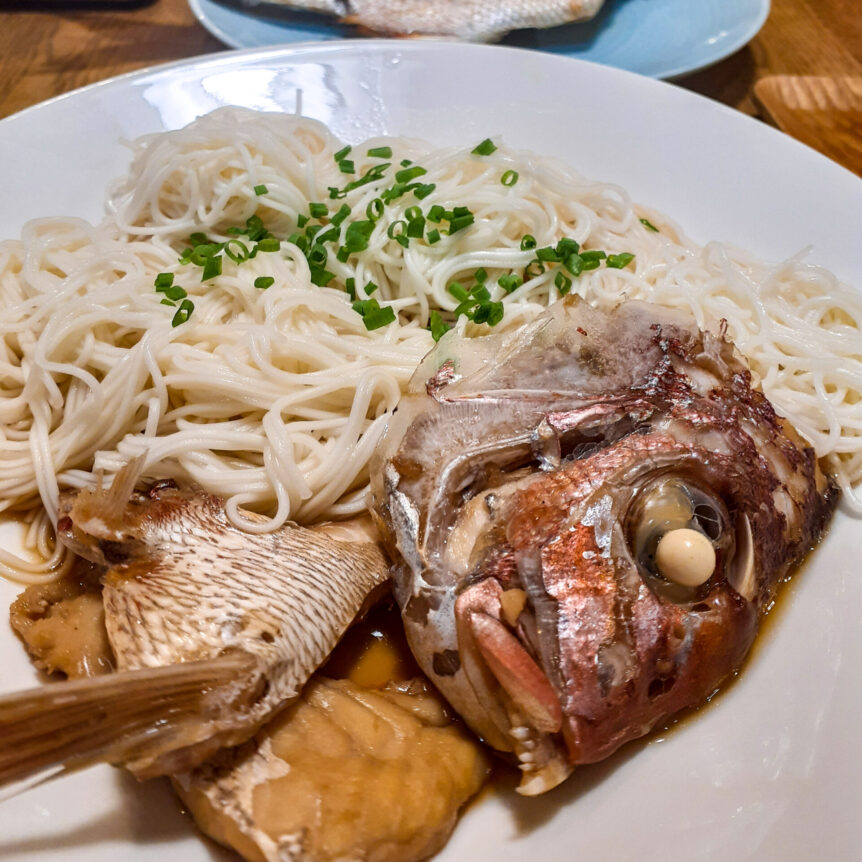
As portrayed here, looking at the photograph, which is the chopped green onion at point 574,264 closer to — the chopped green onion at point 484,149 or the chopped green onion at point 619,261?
the chopped green onion at point 619,261

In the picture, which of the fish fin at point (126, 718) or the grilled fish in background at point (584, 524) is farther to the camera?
the grilled fish in background at point (584, 524)

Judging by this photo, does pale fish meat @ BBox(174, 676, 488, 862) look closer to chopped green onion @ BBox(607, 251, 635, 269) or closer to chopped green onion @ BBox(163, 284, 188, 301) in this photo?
chopped green onion @ BBox(163, 284, 188, 301)

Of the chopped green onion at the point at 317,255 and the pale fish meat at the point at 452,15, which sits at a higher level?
the pale fish meat at the point at 452,15

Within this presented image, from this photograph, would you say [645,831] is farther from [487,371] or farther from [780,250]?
[780,250]

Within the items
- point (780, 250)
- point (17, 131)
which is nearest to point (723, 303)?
point (780, 250)

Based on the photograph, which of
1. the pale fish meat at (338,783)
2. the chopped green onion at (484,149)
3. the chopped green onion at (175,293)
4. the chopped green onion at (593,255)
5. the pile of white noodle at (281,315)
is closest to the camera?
the pale fish meat at (338,783)

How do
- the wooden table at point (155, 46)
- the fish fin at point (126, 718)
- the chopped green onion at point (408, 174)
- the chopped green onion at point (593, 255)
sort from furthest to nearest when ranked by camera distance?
the wooden table at point (155, 46), the chopped green onion at point (408, 174), the chopped green onion at point (593, 255), the fish fin at point (126, 718)

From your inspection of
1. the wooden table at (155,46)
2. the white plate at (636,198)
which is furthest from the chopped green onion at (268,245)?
the wooden table at (155,46)

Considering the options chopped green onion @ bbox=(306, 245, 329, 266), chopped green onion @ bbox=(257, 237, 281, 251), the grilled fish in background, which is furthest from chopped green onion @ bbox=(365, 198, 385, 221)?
the grilled fish in background
